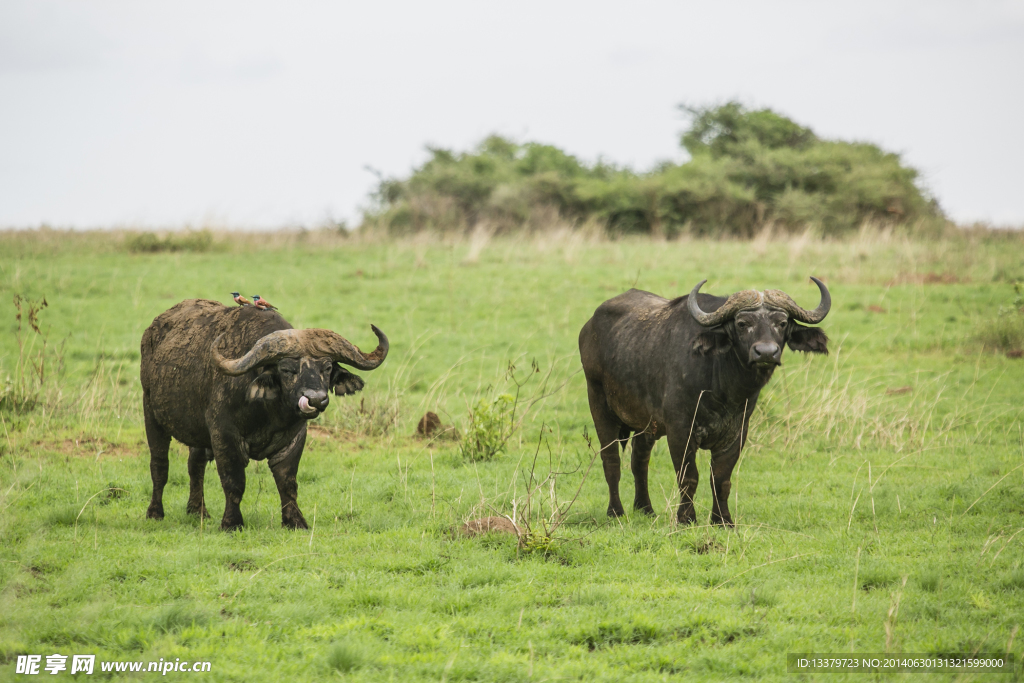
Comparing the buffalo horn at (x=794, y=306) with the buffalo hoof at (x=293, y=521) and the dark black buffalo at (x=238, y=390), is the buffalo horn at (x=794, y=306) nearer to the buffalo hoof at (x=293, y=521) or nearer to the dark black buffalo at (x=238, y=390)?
the dark black buffalo at (x=238, y=390)

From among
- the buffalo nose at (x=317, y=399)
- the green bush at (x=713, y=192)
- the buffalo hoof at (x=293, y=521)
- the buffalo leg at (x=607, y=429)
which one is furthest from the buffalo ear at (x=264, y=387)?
the green bush at (x=713, y=192)

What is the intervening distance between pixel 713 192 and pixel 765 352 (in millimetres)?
28384

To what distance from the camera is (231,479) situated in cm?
792

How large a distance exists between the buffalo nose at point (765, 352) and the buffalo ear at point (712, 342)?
0.64 meters

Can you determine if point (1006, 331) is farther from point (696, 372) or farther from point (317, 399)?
point (317, 399)

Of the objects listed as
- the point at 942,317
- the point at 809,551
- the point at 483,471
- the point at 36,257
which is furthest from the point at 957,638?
the point at 36,257

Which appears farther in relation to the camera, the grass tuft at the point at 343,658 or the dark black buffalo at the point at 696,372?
the dark black buffalo at the point at 696,372

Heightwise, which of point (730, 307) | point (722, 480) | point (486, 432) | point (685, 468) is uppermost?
point (730, 307)

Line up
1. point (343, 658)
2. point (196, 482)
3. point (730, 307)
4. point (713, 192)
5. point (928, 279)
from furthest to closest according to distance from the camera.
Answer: point (713, 192), point (928, 279), point (196, 482), point (730, 307), point (343, 658)

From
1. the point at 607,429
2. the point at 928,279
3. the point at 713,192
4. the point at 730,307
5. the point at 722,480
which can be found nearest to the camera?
the point at 730,307

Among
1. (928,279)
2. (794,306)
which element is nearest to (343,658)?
(794,306)

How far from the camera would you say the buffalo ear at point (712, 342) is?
7.91 meters

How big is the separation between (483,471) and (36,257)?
1789 centimetres

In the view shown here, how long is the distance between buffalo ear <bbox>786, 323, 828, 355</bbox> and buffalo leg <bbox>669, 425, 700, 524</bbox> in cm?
129
